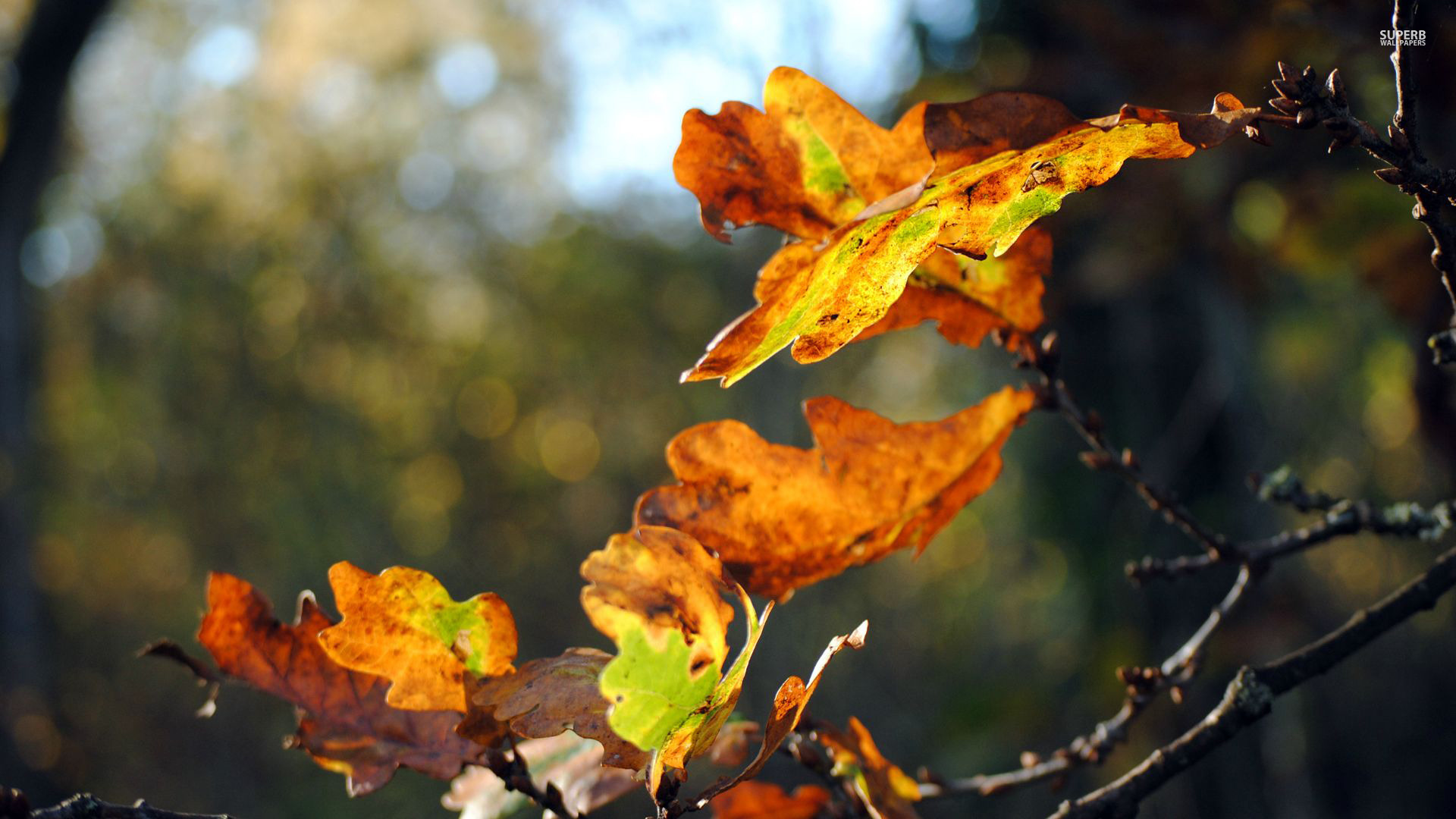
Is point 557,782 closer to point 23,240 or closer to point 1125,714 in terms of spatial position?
point 1125,714

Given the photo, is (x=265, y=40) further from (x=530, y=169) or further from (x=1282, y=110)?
(x=1282, y=110)

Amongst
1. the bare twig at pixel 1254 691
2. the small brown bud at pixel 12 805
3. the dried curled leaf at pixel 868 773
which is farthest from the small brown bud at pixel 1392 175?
the small brown bud at pixel 12 805

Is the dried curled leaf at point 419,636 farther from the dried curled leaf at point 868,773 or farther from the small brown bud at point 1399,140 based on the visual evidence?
the small brown bud at point 1399,140

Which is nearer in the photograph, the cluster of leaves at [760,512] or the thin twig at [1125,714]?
the cluster of leaves at [760,512]

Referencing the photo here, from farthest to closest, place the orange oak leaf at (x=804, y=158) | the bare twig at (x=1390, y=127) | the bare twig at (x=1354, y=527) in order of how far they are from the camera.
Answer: the bare twig at (x=1354, y=527) < the orange oak leaf at (x=804, y=158) < the bare twig at (x=1390, y=127)

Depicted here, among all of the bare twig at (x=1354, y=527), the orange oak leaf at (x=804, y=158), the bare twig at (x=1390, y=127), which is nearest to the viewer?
the bare twig at (x=1390, y=127)

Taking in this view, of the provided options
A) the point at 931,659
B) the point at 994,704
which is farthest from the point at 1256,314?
the point at 931,659

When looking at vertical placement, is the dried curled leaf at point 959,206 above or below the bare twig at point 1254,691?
above
